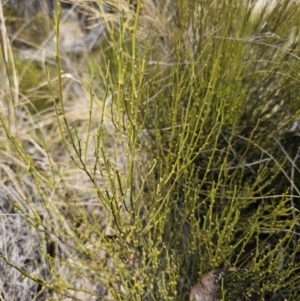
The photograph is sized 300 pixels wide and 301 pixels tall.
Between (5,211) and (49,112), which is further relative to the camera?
(49,112)

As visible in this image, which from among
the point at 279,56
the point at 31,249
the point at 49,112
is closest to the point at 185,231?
the point at 31,249

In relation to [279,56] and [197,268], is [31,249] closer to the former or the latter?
[197,268]

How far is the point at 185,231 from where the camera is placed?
6.36ft

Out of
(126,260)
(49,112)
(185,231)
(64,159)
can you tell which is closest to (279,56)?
(185,231)

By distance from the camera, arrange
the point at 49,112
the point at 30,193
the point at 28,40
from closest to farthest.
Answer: the point at 30,193 → the point at 49,112 → the point at 28,40

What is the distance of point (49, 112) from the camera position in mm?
2645

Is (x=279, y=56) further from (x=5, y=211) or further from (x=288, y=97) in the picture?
(x=5, y=211)

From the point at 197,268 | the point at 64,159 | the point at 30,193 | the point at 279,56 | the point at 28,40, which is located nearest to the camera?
the point at 197,268

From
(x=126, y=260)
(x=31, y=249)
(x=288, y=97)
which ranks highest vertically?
(x=288, y=97)

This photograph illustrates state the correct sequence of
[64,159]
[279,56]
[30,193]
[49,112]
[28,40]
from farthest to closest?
1. [28,40]
2. [49,112]
3. [64,159]
4. [30,193]
5. [279,56]

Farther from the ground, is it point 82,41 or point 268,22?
point 268,22

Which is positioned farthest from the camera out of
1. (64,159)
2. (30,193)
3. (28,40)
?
(28,40)

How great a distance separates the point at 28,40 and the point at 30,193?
4.04ft

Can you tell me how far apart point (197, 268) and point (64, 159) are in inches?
38.1
